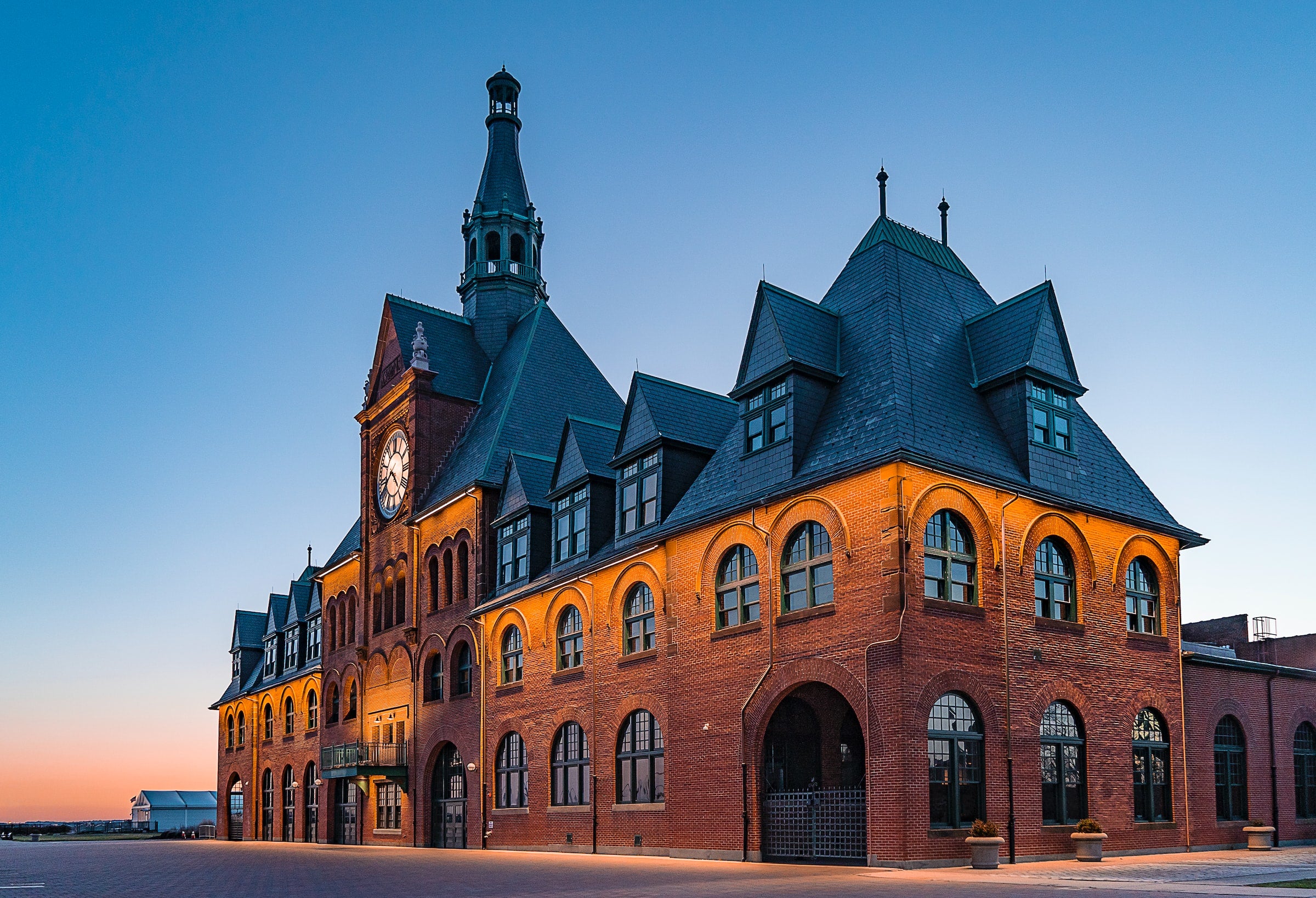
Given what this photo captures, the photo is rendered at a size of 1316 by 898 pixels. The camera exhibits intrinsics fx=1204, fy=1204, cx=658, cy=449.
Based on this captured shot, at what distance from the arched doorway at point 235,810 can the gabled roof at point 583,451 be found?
4421 centimetres

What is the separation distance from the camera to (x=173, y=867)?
3172cm

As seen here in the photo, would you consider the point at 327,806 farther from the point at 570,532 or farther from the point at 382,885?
the point at 382,885

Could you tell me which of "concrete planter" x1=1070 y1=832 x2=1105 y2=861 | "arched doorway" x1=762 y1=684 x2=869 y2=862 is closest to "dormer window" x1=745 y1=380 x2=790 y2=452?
"arched doorway" x1=762 y1=684 x2=869 y2=862

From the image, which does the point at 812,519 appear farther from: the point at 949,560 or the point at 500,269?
the point at 500,269

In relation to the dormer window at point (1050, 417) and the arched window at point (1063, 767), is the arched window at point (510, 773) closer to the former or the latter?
the arched window at point (1063, 767)

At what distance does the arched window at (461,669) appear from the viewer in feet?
140

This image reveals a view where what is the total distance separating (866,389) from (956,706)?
7.46 metres

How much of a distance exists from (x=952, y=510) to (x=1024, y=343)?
205 inches

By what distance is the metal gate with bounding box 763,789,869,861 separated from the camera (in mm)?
24969

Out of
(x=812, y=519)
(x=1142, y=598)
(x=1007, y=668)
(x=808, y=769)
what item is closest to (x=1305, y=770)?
(x=1142, y=598)

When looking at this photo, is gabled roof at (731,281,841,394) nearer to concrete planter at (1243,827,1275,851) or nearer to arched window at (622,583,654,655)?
arched window at (622,583,654,655)

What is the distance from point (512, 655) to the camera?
1570 inches

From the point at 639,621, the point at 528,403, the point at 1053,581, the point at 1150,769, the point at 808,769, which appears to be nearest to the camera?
the point at 1053,581

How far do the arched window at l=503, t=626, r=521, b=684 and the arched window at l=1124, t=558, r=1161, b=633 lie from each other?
18808mm
